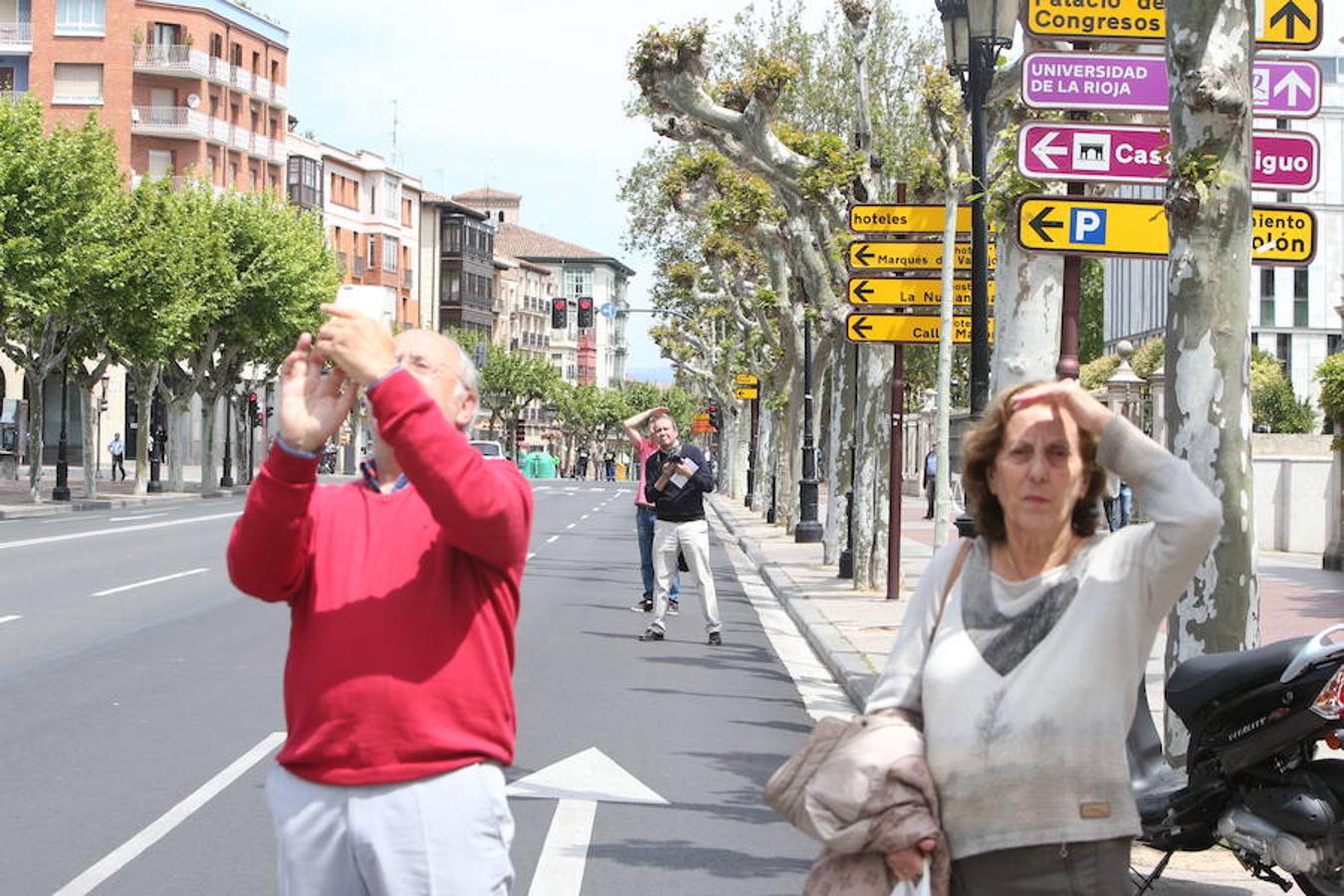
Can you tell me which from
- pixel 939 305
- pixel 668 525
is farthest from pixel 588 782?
pixel 939 305

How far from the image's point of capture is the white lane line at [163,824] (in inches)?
274

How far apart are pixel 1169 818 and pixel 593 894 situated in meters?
1.99

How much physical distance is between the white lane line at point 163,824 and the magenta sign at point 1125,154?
461 cm

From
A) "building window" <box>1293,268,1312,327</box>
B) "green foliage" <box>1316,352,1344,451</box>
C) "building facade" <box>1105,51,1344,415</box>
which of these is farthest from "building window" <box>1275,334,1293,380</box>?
"green foliage" <box>1316,352,1344,451</box>

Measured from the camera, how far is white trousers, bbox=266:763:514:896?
11.4 ft

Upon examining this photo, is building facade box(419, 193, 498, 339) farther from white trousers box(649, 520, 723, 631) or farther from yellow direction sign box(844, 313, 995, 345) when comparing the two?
white trousers box(649, 520, 723, 631)

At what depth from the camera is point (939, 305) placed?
19.0 meters

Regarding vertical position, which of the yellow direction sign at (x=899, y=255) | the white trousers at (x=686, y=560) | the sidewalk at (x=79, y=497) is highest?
the yellow direction sign at (x=899, y=255)

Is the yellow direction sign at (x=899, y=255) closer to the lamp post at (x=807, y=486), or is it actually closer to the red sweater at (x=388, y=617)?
the lamp post at (x=807, y=486)

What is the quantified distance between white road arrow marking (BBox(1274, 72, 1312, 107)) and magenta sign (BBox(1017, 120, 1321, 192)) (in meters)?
0.21

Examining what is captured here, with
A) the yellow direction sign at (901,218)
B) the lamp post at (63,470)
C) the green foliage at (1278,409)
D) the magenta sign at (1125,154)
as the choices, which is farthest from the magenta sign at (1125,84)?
the green foliage at (1278,409)

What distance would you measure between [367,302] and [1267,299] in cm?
8450

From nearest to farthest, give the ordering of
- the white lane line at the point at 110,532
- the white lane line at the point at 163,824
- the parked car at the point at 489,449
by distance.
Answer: the parked car at the point at 489,449 → the white lane line at the point at 163,824 → the white lane line at the point at 110,532

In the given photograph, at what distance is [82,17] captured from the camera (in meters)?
80.8
